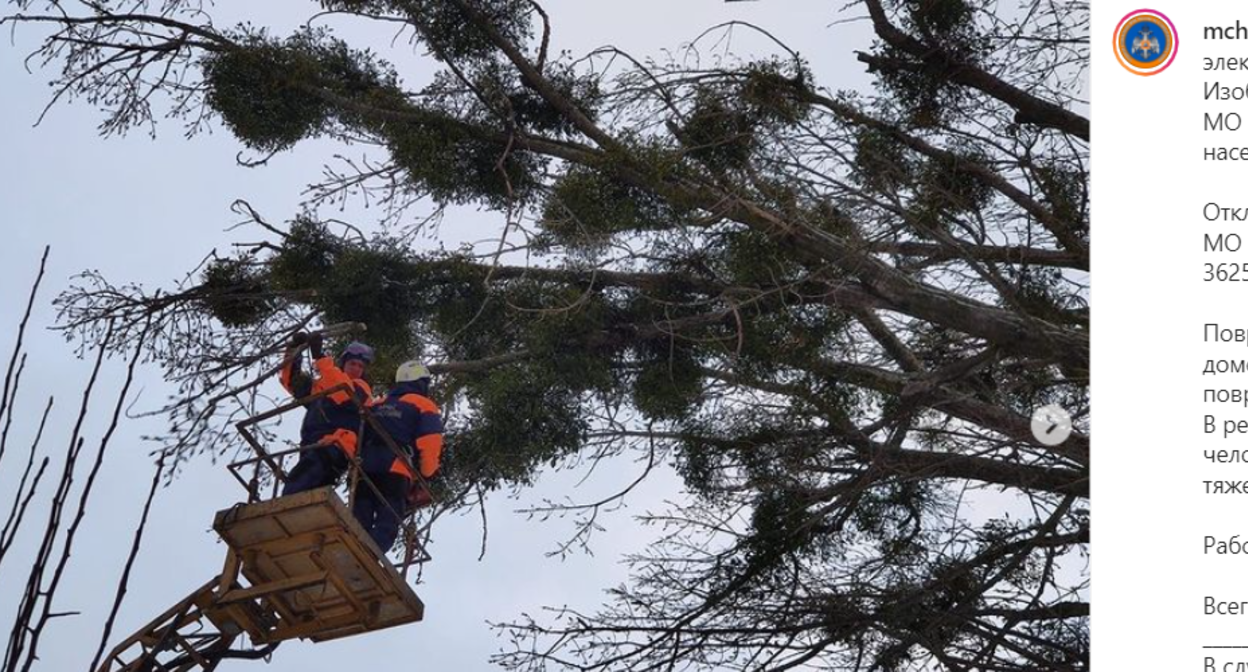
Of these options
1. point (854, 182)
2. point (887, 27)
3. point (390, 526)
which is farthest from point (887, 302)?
point (390, 526)

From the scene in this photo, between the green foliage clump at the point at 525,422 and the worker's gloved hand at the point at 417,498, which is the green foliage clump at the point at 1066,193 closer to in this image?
the green foliage clump at the point at 525,422

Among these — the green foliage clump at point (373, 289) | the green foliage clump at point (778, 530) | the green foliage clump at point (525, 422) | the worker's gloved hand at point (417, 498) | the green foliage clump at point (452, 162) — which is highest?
the green foliage clump at point (452, 162)

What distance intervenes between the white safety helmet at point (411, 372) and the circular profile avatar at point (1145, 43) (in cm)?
399

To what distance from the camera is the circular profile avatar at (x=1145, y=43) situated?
7004 millimetres

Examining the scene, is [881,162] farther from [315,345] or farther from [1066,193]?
[315,345]

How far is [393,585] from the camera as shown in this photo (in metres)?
8.42

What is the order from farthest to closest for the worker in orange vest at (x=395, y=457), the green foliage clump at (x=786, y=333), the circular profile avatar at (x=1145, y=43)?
the green foliage clump at (x=786, y=333), the worker in orange vest at (x=395, y=457), the circular profile avatar at (x=1145, y=43)

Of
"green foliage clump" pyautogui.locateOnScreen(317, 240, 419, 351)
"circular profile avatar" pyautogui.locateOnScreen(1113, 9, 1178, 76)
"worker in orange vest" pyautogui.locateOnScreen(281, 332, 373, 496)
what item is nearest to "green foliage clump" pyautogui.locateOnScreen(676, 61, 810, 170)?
"green foliage clump" pyautogui.locateOnScreen(317, 240, 419, 351)

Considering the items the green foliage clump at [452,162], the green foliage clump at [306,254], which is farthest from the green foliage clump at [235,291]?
the green foliage clump at [452,162]

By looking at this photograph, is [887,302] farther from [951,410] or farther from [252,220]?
[252,220]

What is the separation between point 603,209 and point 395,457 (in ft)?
8.70

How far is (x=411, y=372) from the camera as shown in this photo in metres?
9.32

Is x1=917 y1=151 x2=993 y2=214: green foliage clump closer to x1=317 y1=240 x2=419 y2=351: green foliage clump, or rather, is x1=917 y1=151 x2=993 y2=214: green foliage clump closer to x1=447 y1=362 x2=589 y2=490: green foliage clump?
x1=447 y1=362 x2=589 y2=490: green foliage clump

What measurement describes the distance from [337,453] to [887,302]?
3.32 meters
